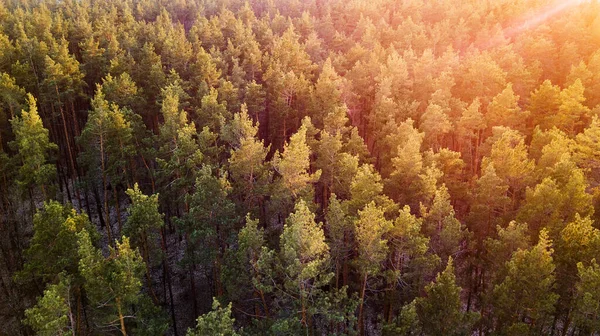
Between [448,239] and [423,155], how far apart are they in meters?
10.1

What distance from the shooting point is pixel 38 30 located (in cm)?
5584

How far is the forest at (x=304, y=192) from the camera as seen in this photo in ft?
81.4

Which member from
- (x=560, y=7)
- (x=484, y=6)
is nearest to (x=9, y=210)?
(x=484, y=6)

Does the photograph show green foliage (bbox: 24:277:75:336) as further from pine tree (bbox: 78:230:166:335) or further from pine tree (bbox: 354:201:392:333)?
pine tree (bbox: 354:201:392:333)

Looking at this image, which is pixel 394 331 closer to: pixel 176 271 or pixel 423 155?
pixel 423 155

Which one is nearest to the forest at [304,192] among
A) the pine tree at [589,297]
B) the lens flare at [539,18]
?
the pine tree at [589,297]

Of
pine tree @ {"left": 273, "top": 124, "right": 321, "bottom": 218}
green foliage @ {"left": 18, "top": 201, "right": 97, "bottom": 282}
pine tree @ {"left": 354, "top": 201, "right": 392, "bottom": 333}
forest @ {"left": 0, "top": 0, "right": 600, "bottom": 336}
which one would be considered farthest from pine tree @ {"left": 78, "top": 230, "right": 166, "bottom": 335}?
pine tree @ {"left": 354, "top": 201, "right": 392, "bottom": 333}

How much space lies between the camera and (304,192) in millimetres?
31109

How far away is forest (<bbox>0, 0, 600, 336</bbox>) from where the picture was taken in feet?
81.4

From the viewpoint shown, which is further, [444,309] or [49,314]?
[444,309]

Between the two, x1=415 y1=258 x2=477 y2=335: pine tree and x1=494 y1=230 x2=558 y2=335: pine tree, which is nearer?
x1=494 y1=230 x2=558 y2=335: pine tree

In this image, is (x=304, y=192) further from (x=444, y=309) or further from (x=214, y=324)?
(x=214, y=324)

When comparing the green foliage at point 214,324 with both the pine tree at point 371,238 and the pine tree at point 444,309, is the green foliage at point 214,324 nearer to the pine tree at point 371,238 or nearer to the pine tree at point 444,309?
the pine tree at point 371,238

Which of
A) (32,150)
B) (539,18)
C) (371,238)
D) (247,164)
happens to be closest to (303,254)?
(371,238)
